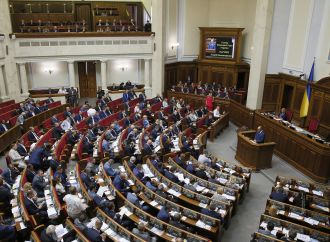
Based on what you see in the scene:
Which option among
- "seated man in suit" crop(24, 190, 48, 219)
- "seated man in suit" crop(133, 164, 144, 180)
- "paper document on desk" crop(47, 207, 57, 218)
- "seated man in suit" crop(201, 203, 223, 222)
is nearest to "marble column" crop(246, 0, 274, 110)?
"seated man in suit" crop(133, 164, 144, 180)

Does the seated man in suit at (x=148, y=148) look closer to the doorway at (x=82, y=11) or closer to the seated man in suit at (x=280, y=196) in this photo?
the seated man in suit at (x=280, y=196)

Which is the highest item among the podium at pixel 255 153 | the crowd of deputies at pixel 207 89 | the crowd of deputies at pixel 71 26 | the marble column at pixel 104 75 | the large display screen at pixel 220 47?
the crowd of deputies at pixel 71 26

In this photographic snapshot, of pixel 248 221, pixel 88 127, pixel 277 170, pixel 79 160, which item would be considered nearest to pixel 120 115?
pixel 88 127

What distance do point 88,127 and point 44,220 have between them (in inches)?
245

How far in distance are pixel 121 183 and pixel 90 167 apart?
1.33 m

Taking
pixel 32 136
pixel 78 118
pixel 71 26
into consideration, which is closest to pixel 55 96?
pixel 71 26

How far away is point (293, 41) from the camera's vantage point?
14930 millimetres

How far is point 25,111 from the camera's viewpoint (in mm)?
13672

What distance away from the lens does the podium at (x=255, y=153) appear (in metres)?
10.6

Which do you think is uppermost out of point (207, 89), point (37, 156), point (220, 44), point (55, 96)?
point (220, 44)

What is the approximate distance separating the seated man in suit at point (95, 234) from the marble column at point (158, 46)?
1356cm

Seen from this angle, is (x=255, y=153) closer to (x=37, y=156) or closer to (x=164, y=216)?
(x=164, y=216)

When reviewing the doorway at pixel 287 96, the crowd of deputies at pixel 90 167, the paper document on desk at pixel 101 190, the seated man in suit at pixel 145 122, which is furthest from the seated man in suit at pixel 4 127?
the doorway at pixel 287 96

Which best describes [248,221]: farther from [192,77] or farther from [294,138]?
[192,77]
